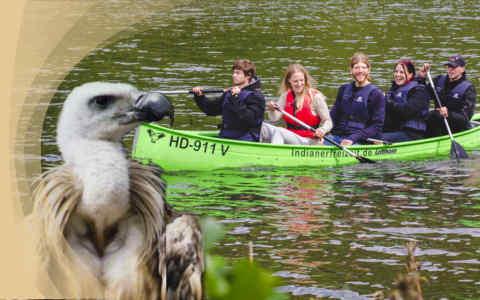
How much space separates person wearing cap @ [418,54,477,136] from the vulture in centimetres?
1328

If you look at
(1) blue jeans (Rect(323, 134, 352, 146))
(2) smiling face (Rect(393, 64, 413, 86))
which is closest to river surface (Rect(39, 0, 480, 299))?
(1) blue jeans (Rect(323, 134, 352, 146))

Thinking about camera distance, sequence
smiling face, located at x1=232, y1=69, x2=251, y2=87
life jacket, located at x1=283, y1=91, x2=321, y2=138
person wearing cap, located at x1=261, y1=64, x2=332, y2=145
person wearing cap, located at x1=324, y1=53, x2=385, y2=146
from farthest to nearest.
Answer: person wearing cap, located at x1=324, y1=53, x2=385, y2=146
life jacket, located at x1=283, y1=91, x2=321, y2=138
person wearing cap, located at x1=261, y1=64, x2=332, y2=145
smiling face, located at x1=232, y1=69, x2=251, y2=87

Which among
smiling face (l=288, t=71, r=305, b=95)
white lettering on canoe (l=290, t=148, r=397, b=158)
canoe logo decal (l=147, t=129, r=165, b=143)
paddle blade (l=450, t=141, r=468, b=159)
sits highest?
smiling face (l=288, t=71, r=305, b=95)

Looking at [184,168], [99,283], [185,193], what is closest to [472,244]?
[185,193]

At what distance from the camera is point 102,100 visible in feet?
8.80

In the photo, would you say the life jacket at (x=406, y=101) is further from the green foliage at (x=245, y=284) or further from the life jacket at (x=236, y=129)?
the green foliage at (x=245, y=284)

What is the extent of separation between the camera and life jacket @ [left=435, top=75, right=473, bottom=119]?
15.6 meters

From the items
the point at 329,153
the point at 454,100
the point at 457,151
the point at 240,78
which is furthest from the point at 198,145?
the point at 454,100

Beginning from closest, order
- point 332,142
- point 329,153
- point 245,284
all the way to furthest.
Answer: point 245,284 → point 332,142 → point 329,153

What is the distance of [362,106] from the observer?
14.6 metres

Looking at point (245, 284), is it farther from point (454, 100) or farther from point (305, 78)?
point (454, 100)

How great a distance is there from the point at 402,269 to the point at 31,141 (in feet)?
25.3

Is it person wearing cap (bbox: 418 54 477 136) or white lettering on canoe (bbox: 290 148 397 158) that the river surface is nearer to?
white lettering on canoe (bbox: 290 148 397 158)

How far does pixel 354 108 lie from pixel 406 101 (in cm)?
93
